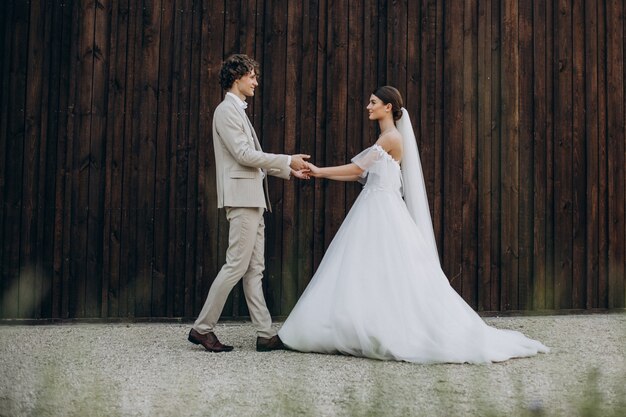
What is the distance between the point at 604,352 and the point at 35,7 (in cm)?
497

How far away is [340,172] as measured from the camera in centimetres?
512

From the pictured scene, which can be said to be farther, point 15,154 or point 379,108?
point 15,154

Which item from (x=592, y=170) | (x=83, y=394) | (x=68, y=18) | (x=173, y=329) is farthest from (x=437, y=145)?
(x=83, y=394)

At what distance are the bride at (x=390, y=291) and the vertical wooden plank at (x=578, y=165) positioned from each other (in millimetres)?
2118

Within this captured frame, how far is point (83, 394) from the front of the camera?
10.9 ft

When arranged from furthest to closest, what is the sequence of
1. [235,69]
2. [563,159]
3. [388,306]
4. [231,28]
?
[563,159], [231,28], [235,69], [388,306]

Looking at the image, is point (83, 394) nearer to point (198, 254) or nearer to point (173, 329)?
point (173, 329)

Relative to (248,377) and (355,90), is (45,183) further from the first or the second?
(248,377)

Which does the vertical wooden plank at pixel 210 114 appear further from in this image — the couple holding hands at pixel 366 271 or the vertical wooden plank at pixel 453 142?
the vertical wooden plank at pixel 453 142

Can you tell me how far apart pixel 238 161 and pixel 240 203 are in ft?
0.89

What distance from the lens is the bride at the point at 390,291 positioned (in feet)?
14.1

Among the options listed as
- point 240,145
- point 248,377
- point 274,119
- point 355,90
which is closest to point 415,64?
point 355,90

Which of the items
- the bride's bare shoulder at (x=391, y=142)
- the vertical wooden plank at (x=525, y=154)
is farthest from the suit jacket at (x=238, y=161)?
the vertical wooden plank at (x=525, y=154)

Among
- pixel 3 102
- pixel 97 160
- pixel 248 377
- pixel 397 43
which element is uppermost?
pixel 397 43
